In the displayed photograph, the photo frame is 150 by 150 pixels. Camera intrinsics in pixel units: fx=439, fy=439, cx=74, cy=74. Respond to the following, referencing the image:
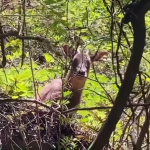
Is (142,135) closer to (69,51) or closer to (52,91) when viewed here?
(69,51)

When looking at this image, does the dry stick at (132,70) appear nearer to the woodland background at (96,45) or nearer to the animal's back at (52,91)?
the woodland background at (96,45)

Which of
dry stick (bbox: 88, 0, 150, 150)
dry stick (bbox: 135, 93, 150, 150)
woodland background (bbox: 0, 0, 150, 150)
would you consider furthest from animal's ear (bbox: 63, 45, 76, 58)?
dry stick (bbox: 88, 0, 150, 150)

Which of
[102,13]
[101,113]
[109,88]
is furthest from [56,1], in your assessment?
[109,88]

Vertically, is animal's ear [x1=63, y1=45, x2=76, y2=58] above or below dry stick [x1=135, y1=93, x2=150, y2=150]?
above

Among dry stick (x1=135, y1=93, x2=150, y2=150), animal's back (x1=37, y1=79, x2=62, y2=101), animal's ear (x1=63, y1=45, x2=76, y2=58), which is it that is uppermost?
animal's ear (x1=63, y1=45, x2=76, y2=58)

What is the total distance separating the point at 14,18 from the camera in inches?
130

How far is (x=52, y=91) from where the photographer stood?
5.48 meters

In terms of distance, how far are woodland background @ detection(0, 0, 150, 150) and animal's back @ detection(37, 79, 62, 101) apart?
37cm

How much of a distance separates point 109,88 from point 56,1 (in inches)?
90.8

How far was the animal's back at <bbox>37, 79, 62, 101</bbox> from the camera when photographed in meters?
5.31

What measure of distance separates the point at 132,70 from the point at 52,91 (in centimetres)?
352

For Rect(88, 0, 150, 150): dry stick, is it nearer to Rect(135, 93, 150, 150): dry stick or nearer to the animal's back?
Rect(135, 93, 150, 150): dry stick

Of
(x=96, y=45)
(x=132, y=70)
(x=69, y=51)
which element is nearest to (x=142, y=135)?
(x=132, y=70)

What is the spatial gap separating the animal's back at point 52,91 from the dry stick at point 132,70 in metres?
3.08
